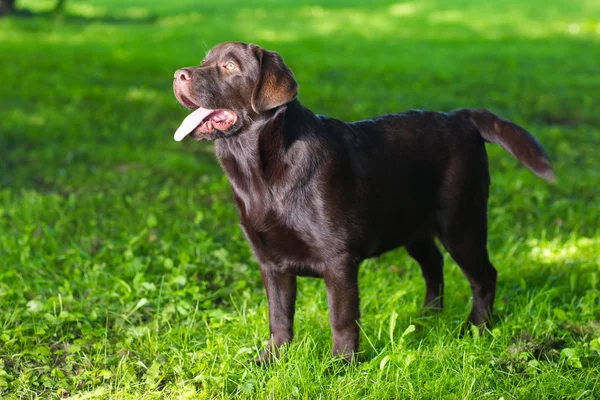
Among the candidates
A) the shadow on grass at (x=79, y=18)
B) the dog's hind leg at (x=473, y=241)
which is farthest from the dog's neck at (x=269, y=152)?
the shadow on grass at (x=79, y=18)

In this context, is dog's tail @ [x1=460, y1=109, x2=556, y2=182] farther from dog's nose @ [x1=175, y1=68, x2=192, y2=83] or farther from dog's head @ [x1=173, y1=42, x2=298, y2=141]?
dog's nose @ [x1=175, y1=68, x2=192, y2=83]

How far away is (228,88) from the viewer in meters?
3.69

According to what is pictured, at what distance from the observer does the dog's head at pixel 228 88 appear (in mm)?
3604

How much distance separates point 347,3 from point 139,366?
2164 cm

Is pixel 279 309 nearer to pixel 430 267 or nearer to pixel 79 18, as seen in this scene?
pixel 430 267

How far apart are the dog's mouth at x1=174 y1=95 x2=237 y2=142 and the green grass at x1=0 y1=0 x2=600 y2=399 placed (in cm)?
109

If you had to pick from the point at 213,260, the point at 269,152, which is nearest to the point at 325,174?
the point at 269,152

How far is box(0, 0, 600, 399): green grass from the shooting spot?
3.81 m

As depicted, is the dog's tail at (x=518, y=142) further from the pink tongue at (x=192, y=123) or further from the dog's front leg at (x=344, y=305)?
the pink tongue at (x=192, y=123)

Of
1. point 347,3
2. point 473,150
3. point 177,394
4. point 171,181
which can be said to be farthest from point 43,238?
point 347,3

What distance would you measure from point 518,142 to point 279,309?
1554 mm

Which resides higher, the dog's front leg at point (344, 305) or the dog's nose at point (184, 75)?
the dog's nose at point (184, 75)

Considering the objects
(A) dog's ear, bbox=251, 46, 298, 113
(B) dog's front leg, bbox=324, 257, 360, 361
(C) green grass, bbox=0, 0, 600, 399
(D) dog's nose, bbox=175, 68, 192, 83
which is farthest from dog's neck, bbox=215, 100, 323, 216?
(C) green grass, bbox=0, 0, 600, 399

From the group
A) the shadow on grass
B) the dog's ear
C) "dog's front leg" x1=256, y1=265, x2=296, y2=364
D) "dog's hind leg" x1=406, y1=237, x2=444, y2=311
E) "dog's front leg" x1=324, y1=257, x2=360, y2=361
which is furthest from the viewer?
the shadow on grass
